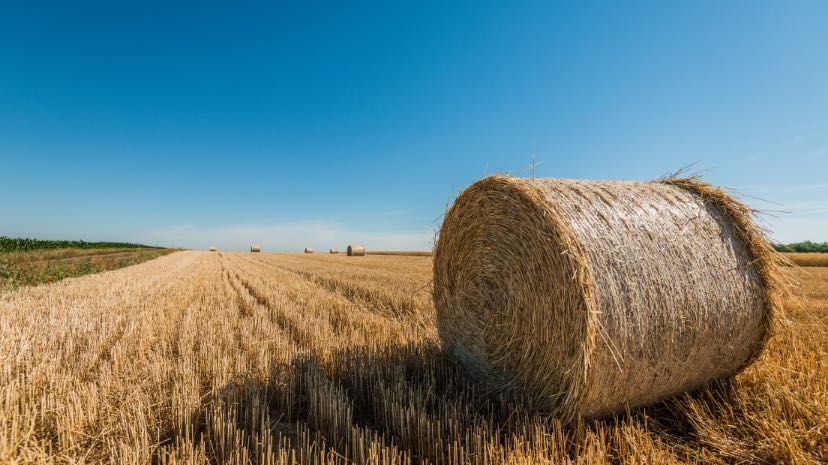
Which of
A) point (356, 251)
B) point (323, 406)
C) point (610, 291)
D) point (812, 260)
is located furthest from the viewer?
point (356, 251)

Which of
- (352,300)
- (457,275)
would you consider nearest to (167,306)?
(352,300)

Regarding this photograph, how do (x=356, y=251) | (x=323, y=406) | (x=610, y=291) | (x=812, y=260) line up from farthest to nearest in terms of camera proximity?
(x=356, y=251)
(x=812, y=260)
(x=323, y=406)
(x=610, y=291)

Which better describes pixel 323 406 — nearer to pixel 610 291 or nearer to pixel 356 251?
pixel 610 291

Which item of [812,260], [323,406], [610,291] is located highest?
[812,260]

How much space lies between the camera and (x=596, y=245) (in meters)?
2.87

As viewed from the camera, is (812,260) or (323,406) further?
(812,260)

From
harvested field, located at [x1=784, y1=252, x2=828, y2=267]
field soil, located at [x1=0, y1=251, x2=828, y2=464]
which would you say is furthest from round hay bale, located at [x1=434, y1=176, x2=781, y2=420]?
harvested field, located at [x1=784, y1=252, x2=828, y2=267]

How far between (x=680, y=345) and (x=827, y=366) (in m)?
1.63

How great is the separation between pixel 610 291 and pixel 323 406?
2.23m

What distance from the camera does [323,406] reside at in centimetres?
291

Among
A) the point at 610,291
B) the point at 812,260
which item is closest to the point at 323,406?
the point at 610,291

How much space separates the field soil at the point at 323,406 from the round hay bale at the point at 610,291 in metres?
0.24

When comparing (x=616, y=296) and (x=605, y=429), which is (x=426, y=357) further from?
(x=616, y=296)

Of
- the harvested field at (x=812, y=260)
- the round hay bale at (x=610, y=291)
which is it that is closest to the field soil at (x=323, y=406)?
the round hay bale at (x=610, y=291)
